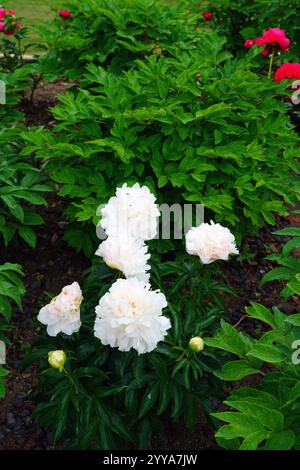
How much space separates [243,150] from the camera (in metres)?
3.12

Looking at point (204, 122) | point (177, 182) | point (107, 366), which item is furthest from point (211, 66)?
point (107, 366)

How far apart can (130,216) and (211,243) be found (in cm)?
31

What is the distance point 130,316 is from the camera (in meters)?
1.75

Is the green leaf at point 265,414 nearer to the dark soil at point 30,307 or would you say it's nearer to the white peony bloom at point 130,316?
the white peony bloom at point 130,316

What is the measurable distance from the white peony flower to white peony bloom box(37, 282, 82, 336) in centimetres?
17

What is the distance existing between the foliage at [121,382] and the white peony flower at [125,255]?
0.95ft

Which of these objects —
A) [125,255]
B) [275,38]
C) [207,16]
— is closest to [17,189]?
[125,255]

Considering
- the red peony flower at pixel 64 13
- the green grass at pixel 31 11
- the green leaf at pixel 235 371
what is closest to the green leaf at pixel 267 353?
the green leaf at pixel 235 371

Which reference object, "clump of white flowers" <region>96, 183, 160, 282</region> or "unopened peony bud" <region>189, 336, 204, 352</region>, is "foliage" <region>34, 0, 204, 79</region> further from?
"unopened peony bud" <region>189, 336, 204, 352</region>

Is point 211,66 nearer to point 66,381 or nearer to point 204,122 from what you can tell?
point 204,122

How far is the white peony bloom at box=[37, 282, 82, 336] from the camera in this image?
1.94m

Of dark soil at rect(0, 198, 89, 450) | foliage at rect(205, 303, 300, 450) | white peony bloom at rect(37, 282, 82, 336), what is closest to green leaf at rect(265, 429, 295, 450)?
foliage at rect(205, 303, 300, 450)

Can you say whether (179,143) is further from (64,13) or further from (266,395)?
(64,13)

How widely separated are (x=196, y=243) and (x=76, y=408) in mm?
741
